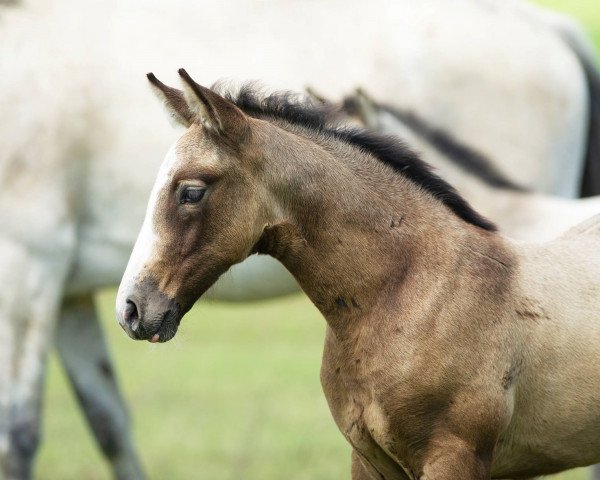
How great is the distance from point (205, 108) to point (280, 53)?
2678 mm

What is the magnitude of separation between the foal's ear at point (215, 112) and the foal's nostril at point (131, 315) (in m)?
0.53

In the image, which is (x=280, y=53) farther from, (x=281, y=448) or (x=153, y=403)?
(x=153, y=403)

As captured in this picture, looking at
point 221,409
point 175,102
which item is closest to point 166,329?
point 175,102

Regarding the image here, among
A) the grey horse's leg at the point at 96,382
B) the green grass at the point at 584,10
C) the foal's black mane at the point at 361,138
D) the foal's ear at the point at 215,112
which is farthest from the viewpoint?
the green grass at the point at 584,10

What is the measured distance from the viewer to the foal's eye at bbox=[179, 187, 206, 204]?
130 inches

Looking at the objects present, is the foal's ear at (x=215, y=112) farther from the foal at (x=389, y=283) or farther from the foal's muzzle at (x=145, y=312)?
the foal's muzzle at (x=145, y=312)

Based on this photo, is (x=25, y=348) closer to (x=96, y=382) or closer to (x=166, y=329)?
(x=96, y=382)

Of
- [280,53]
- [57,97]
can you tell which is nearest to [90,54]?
[57,97]

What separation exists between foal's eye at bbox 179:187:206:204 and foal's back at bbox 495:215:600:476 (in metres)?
0.97

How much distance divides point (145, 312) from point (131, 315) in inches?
1.7

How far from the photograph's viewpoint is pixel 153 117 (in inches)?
225

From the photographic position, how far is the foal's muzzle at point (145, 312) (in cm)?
326

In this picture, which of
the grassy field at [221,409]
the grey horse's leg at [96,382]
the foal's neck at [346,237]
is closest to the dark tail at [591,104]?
the grassy field at [221,409]

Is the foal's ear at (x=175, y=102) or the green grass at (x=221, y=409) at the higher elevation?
the foal's ear at (x=175, y=102)
